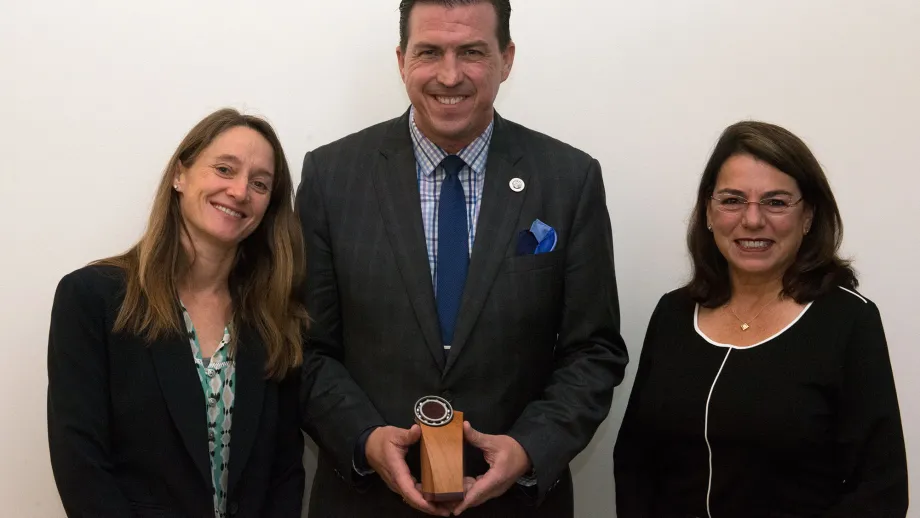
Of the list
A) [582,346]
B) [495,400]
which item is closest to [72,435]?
[495,400]

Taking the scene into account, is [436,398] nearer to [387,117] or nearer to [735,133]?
[735,133]

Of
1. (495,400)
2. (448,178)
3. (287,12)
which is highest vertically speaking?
(287,12)

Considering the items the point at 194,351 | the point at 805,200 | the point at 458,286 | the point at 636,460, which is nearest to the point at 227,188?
the point at 194,351

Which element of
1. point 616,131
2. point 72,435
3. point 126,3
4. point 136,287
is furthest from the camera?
point 616,131

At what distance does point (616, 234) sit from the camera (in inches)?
112

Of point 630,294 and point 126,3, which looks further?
point 630,294

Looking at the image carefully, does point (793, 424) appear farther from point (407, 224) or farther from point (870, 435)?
point (407, 224)

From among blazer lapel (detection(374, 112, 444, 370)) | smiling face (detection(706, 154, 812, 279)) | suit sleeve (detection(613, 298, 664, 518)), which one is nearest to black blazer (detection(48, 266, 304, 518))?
blazer lapel (detection(374, 112, 444, 370))

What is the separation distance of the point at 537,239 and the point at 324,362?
2.00 feet

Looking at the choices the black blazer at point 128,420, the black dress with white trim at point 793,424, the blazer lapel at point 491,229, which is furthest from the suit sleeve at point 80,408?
the black dress with white trim at point 793,424

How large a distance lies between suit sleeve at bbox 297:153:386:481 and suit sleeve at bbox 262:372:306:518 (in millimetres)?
36

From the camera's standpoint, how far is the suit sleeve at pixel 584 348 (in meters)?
2.12

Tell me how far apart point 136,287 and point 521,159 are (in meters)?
0.98

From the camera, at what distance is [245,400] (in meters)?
2.12
